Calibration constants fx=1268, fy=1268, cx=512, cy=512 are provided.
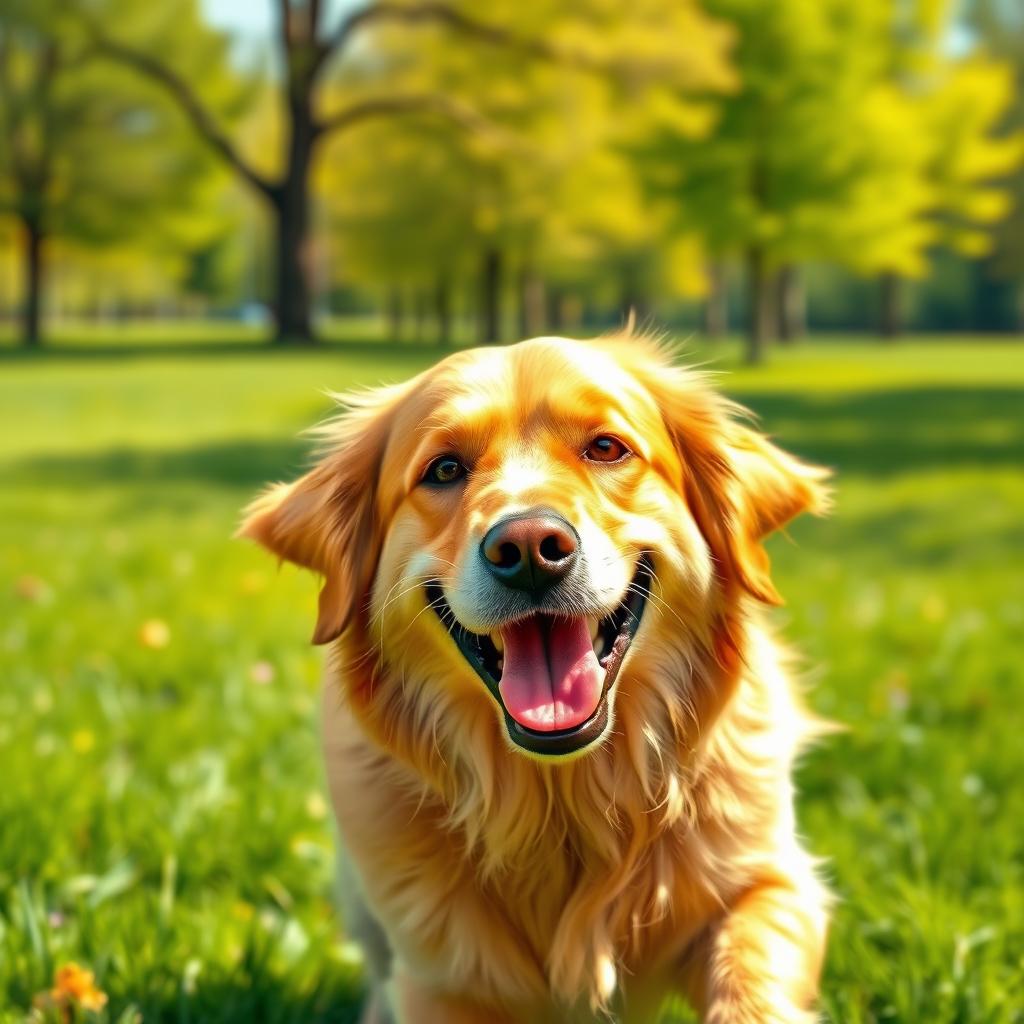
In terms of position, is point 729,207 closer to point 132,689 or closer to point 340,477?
point 132,689

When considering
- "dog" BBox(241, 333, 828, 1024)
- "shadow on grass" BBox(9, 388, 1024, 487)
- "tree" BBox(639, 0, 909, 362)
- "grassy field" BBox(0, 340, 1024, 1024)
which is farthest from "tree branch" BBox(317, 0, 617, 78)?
"dog" BBox(241, 333, 828, 1024)

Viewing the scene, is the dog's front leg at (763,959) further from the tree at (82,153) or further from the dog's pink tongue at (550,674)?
the tree at (82,153)

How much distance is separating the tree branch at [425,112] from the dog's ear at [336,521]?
2548cm

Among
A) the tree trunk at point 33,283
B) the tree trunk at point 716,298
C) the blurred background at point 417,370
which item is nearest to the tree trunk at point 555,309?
the blurred background at point 417,370

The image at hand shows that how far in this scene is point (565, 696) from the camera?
85.0 inches

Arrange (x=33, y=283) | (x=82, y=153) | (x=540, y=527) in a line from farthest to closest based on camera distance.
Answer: (x=33, y=283)
(x=82, y=153)
(x=540, y=527)

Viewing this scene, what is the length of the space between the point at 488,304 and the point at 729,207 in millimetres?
11792

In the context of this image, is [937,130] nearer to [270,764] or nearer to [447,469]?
[270,764]

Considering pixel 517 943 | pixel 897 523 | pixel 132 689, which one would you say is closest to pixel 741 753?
pixel 517 943

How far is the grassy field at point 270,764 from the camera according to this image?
278cm

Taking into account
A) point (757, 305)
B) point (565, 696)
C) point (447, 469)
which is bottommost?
point (565, 696)

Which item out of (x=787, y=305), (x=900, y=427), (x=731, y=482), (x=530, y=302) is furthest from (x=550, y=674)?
(x=787, y=305)

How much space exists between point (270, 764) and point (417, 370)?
21.9 meters

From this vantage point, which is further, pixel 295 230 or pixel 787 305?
pixel 787 305
